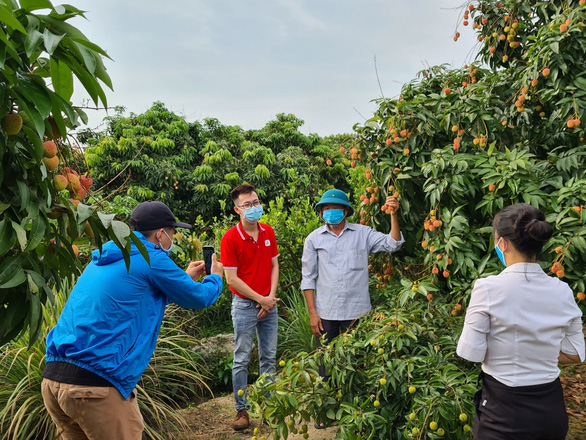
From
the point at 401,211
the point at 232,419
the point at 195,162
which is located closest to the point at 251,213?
the point at 401,211

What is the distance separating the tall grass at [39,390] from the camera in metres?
3.59

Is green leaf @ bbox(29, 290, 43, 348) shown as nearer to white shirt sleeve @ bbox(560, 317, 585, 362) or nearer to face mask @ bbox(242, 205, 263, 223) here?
white shirt sleeve @ bbox(560, 317, 585, 362)

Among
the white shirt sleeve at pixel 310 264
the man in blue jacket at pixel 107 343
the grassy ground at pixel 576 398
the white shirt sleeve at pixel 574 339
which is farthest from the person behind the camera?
the white shirt sleeve at pixel 310 264

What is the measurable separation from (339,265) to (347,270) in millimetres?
75

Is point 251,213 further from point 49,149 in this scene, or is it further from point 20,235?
point 20,235

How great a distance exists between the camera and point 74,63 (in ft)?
4.08

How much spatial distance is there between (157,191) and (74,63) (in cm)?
1005

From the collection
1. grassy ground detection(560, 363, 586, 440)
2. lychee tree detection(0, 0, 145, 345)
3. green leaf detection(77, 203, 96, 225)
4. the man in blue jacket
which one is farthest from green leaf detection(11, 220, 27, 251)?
grassy ground detection(560, 363, 586, 440)

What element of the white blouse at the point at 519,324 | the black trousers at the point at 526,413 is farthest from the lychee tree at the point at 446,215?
the white blouse at the point at 519,324

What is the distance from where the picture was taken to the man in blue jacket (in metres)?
2.30

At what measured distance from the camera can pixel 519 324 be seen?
2012 mm

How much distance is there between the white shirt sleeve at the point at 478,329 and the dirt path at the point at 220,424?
6.56 feet

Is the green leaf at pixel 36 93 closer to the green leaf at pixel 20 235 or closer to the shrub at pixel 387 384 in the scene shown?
the green leaf at pixel 20 235

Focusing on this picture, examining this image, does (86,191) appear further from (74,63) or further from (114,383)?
(114,383)
